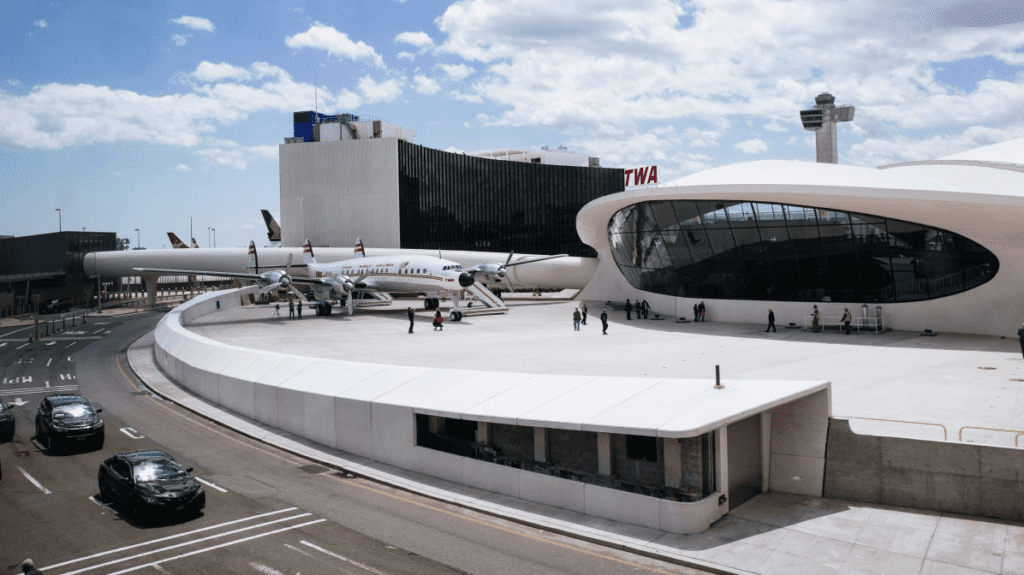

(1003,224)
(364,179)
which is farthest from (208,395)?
(364,179)

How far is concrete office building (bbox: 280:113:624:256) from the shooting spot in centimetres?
9194

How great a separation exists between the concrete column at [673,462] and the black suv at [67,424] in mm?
15806

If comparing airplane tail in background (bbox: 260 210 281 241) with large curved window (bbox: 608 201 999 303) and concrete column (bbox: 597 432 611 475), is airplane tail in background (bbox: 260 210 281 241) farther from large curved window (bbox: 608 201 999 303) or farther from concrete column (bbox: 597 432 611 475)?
concrete column (bbox: 597 432 611 475)

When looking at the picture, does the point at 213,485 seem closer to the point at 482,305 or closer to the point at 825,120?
the point at 482,305

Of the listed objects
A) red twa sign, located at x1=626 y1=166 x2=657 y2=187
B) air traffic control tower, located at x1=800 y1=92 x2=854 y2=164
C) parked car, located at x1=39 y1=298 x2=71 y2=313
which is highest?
air traffic control tower, located at x1=800 y1=92 x2=854 y2=164

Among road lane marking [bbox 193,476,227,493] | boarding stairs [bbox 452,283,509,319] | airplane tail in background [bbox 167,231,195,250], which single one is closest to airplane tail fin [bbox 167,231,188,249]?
airplane tail in background [bbox 167,231,195,250]

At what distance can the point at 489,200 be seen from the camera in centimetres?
11106

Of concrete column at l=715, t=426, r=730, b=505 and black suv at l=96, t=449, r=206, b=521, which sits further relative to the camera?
black suv at l=96, t=449, r=206, b=521

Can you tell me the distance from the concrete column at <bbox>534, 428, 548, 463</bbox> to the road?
202 cm

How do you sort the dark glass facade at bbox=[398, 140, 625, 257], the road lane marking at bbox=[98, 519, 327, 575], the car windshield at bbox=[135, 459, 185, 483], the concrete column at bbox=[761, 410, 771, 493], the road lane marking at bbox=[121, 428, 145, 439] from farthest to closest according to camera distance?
the dark glass facade at bbox=[398, 140, 625, 257], the road lane marking at bbox=[121, 428, 145, 439], the concrete column at bbox=[761, 410, 771, 493], the car windshield at bbox=[135, 459, 185, 483], the road lane marking at bbox=[98, 519, 327, 575]

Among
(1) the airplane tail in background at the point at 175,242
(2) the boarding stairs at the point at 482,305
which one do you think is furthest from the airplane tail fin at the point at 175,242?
(2) the boarding stairs at the point at 482,305

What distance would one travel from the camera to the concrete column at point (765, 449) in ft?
50.9

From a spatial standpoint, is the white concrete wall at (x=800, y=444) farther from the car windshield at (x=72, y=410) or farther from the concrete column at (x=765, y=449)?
the car windshield at (x=72, y=410)

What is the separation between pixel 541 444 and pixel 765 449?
4965 mm
